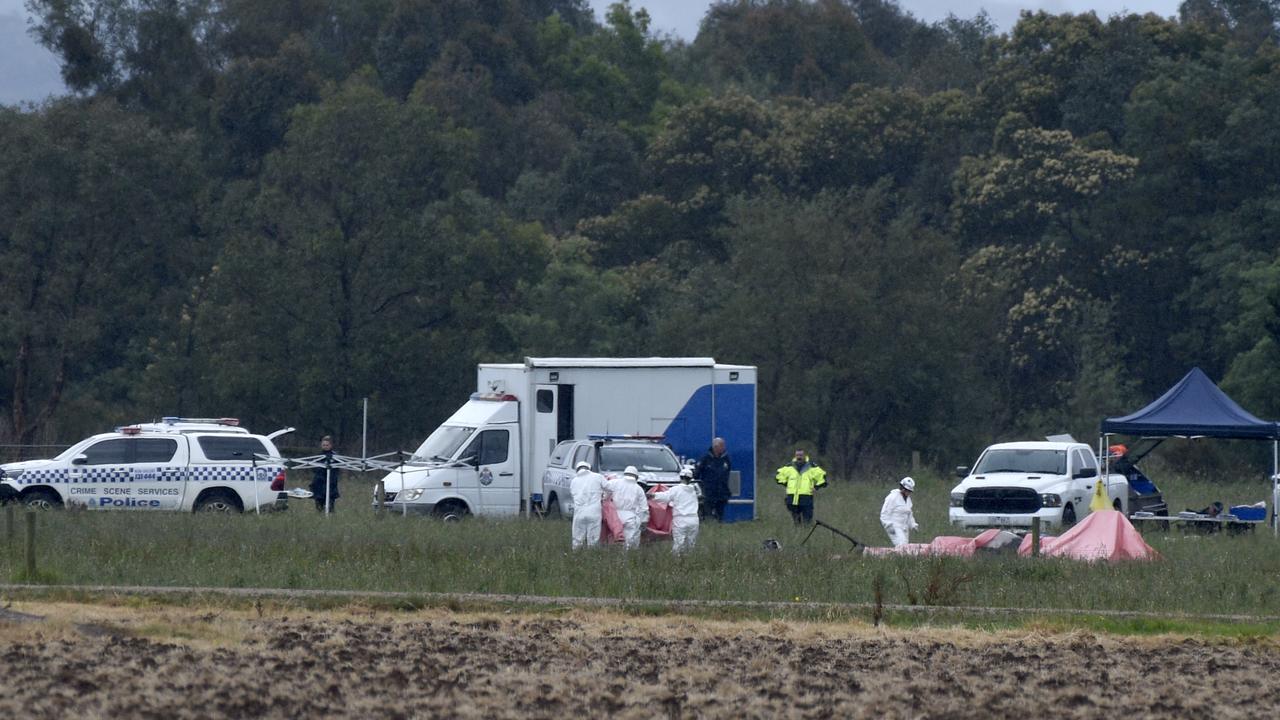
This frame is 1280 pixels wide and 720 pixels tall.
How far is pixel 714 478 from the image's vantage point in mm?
28766

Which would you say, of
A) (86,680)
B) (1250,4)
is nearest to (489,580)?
(86,680)

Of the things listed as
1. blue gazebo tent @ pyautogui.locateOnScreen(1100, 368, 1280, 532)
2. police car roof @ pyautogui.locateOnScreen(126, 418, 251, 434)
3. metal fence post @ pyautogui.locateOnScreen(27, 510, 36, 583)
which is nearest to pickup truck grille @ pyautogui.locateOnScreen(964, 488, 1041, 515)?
blue gazebo tent @ pyautogui.locateOnScreen(1100, 368, 1280, 532)

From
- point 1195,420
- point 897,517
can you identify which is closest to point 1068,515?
point 1195,420

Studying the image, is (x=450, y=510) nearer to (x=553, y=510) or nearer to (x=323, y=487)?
(x=553, y=510)

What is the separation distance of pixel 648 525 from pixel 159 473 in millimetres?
9918

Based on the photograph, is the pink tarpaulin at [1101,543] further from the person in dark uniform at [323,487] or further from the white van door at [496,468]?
the person in dark uniform at [323,487]

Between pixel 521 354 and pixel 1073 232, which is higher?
pixel 1073 232

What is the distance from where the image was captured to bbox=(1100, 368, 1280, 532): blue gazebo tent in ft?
88.4

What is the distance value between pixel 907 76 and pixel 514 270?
2915 cm

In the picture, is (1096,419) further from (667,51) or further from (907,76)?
(667,51)

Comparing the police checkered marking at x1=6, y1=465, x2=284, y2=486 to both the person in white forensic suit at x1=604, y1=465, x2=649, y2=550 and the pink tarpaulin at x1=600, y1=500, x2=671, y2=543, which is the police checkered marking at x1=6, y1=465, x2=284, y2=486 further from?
the person in white forensic suit at x1=604, y1=465, x2=649, y2=550

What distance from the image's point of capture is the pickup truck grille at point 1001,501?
2844cm

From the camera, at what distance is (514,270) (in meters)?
52.8

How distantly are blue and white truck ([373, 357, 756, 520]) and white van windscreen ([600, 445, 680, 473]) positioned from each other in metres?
1.58
